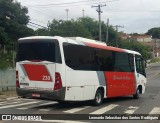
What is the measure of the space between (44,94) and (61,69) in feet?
3.90

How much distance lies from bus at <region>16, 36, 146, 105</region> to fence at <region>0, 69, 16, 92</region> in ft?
38.9

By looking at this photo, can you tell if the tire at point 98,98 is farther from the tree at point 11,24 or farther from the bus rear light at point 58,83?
the tree at point 11,24

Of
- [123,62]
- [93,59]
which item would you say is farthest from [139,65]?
[93,59]

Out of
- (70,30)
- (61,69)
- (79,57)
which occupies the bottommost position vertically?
(61,69)

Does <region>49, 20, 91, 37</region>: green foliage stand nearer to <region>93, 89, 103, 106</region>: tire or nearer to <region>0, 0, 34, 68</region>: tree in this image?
<region>0, 0, 34, 68</region>: tree

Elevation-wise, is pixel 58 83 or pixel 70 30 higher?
pixel 70 30

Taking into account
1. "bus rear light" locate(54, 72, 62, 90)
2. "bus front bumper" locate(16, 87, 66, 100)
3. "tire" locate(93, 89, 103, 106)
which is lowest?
"tire" locate(93, 89, 103, 106)

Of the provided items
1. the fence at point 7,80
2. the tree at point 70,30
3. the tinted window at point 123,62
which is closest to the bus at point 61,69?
the tinted window at point 123,62

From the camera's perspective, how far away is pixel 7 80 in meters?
30.2

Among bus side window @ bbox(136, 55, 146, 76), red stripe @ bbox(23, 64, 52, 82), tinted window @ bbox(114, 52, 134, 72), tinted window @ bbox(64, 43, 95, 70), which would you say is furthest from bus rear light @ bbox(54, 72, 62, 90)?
bus side window @ bbox(136, 55, 146, 76)

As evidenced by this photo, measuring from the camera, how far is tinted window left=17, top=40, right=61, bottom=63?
16422 millimetres

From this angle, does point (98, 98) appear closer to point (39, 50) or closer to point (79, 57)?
point (79, 57)

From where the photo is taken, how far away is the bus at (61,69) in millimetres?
16375

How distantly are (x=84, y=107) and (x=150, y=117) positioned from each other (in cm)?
400
